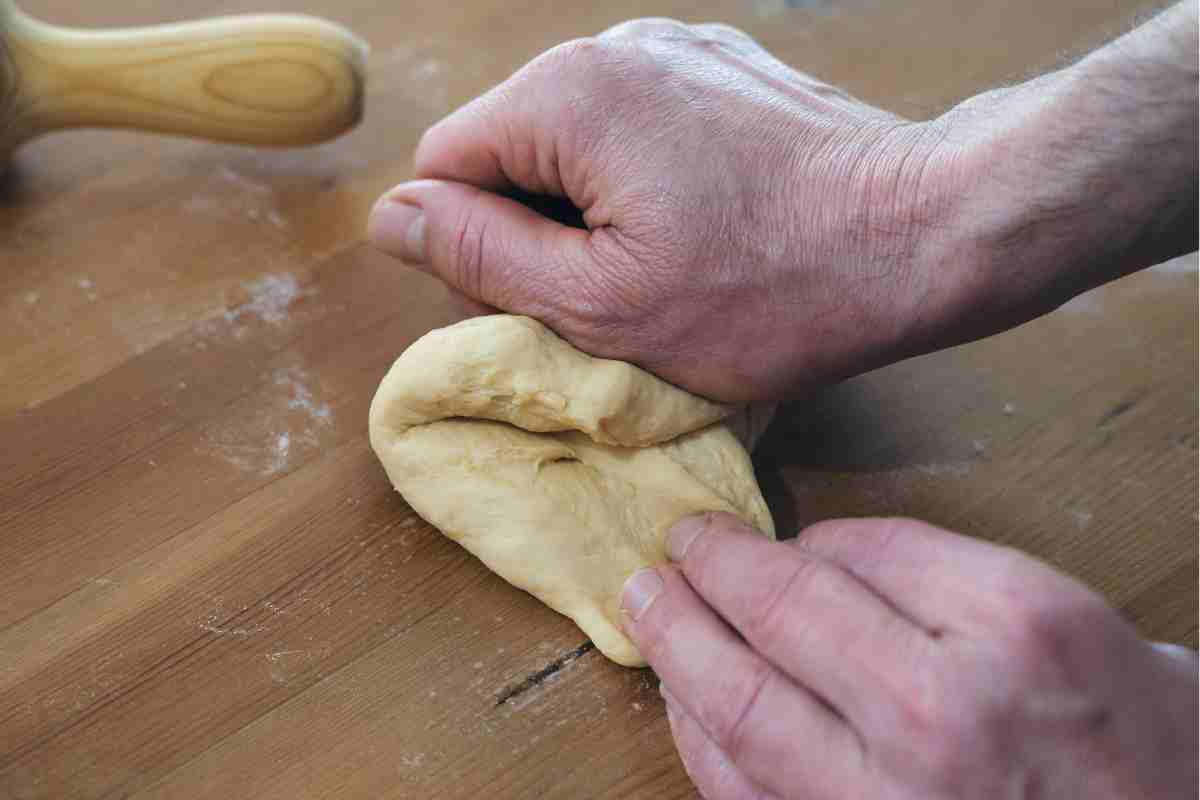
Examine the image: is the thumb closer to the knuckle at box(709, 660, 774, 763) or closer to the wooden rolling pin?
the wooden rolling pin

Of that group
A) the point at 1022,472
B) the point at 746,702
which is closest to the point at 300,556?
the point at 746,702

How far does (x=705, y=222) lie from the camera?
120cm

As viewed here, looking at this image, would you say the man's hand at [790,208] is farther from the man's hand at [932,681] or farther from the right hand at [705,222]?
the man's hand at [932,681]

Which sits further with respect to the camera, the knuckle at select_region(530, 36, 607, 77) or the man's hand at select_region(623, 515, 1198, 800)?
the knuckle at select_region(530, 36, 607, 77)

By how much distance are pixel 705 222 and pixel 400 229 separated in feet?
1.38

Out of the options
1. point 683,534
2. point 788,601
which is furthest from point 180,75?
point 788,601

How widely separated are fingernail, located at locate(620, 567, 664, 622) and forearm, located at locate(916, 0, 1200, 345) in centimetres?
44

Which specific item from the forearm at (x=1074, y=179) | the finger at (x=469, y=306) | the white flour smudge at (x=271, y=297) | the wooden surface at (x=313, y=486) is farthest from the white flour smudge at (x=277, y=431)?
the forearm at (x=1074, y=179)

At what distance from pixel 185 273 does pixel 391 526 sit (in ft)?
1.88

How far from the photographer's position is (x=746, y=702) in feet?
3.26

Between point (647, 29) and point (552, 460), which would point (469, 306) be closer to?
point (552, 460)

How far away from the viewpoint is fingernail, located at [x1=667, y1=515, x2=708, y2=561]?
3.91ft

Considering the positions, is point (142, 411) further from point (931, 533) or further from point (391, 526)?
point (931, 533)

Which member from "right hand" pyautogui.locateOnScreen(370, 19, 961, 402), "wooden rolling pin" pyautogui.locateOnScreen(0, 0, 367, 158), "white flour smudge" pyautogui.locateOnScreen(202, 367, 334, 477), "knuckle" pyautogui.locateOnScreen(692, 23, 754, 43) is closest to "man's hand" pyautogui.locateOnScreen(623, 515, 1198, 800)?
"right hand" pyautogui.locateOnScreen(370, 19, 961, 402)
